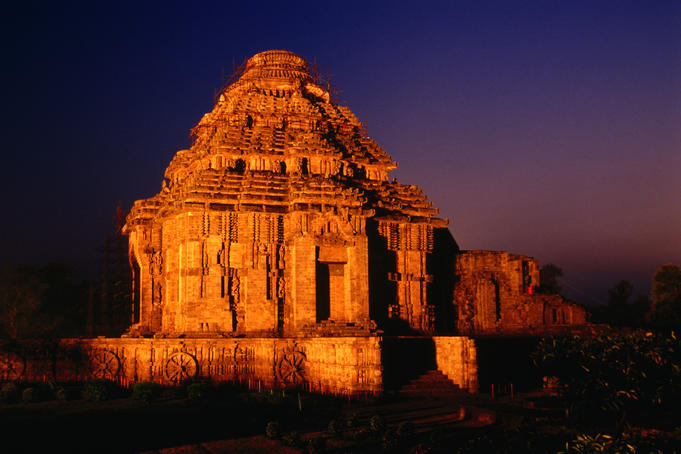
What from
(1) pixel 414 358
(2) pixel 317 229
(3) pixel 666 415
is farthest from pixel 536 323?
(3) pixel 666 415

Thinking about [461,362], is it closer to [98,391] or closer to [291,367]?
[291,367]

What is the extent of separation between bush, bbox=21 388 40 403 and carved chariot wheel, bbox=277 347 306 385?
8.40 meters

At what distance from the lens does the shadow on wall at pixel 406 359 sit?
966 inches

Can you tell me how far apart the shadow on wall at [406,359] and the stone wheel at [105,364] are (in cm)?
1040

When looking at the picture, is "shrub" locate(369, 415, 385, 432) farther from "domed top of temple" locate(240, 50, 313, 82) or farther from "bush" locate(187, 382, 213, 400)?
"domed top of temple" locate(240, 50, 313, 82)

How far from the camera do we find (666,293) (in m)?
43.1

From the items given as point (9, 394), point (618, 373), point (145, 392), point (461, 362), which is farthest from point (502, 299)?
point (9, 394)

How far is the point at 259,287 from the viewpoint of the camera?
29094 mm

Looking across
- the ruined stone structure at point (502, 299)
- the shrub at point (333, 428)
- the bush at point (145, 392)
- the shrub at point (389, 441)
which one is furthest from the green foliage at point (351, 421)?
the ruined stone structure at point (502, 299)

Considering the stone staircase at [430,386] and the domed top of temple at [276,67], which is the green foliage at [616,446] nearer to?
the stone staircase at [430,386]

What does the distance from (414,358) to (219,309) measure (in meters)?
8.36

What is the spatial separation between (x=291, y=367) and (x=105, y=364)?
7175mm

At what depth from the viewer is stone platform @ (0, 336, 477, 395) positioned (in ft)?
82.7

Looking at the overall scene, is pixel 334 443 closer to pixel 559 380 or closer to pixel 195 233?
pixel 559 380
